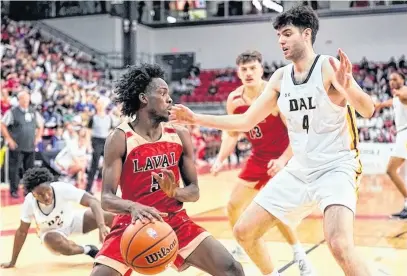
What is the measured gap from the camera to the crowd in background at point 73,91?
12430 millimetres

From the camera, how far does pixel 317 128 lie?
3.80 metres

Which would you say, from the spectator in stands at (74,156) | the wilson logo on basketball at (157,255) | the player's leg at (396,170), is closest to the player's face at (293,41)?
the wilson logo on basketball at (157,255)

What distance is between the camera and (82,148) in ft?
39.1

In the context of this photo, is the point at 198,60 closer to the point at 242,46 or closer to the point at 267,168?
the point at 242,46

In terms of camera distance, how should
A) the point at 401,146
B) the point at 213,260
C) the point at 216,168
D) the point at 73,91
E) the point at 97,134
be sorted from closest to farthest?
1. the point at 213,260
2. the point at 216,168
3. the point at 401,146
4. the point at 97,134
5. the point at 73,91

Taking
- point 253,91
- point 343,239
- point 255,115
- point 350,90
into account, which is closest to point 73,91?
point 253,91

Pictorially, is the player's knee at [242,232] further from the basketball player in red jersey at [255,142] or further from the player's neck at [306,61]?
the basketball player in red jersey at [255,142]

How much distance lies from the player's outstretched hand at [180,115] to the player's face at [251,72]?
1.82 m

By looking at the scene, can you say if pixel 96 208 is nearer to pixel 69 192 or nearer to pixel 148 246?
pixel 69 192

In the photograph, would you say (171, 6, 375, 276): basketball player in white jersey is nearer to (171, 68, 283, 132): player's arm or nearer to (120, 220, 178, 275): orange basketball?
(171, 68, 283, 132): player's arm

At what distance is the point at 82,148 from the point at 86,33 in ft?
49.5

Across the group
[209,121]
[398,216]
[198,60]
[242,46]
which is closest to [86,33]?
[198,60]

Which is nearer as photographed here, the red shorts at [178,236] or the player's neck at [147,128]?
the red shorts at [178,236]

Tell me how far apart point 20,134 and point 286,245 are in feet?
20.2
